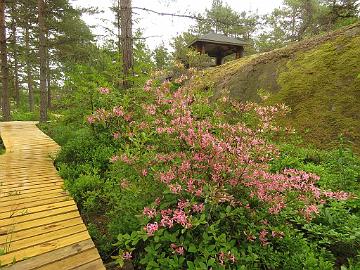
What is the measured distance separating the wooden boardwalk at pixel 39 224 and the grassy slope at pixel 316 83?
4172 millimetres

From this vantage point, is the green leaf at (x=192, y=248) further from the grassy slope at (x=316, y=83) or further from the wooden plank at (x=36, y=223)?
the grassy slope at (x=316, y=83)

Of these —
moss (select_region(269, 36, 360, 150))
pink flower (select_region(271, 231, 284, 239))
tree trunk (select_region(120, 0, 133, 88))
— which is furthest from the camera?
tree trunk (select_region(120, 0, 133, 88))

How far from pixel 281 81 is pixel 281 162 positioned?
167 inches

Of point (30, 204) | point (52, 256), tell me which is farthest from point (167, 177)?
point (30, 204)

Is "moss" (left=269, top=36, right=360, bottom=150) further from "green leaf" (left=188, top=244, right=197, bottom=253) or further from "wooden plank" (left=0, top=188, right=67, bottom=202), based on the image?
"wooden plank" (left=0, top=188, right=67, bottom=202)

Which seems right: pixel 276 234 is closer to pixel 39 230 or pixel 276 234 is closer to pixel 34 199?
pixel 39 230

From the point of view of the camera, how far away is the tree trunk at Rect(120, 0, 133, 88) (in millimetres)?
7906

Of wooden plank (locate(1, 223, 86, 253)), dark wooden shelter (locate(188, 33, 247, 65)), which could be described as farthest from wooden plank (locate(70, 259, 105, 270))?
dark wooden shelter (locate(188, 33, 247, 65))

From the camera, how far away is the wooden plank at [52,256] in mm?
2881

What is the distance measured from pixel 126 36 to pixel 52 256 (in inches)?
262

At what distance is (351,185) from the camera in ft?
15.7

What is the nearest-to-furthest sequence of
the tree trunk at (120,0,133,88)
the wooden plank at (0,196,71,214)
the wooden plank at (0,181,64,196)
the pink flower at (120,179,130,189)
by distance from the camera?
the pink flower at (120,179,130,189)
the wooden plank at (0,196,71,214)
the wooden plank at (0,181,64,196)
the tree trunk at (120,0,133,88)

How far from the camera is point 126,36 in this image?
8062 mm

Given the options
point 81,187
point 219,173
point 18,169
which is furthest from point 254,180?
point 18,169
